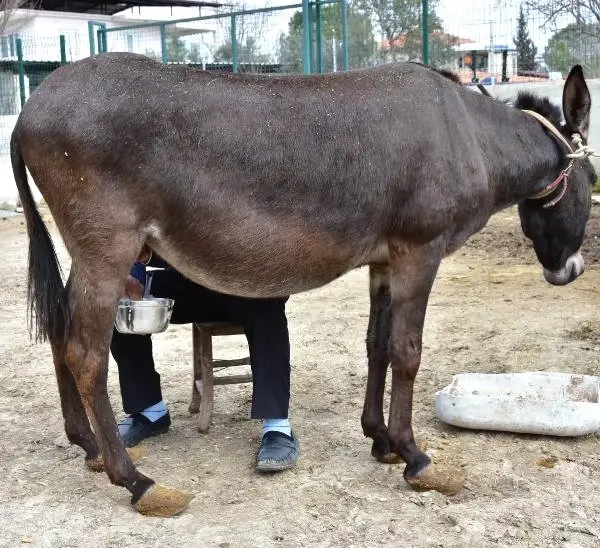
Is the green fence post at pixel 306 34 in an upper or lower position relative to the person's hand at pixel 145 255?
upper

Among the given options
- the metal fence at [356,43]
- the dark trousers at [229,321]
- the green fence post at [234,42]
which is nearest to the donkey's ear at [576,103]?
the dark trousers at [229,321]

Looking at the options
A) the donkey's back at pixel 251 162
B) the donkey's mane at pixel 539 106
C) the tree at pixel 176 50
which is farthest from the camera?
the tree at pixel 176 50

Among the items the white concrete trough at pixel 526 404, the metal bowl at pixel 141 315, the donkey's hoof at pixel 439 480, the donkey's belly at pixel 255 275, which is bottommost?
the donkey's hoof at pixel 439 480

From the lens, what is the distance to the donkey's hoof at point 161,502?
10.6 feet

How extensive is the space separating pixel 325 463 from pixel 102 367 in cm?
118

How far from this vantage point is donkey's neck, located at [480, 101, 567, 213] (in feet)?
11.9

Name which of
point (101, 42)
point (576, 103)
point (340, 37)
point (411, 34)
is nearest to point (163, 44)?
point (101, 42)

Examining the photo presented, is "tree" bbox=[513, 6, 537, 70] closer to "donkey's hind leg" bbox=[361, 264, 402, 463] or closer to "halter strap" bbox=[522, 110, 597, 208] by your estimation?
"halter strap" bbox=[522, 110, 597, 208]

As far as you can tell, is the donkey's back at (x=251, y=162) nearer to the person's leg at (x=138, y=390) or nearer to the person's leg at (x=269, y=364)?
the person's leg at (x=269, y=364)

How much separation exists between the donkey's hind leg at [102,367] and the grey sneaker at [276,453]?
437mm

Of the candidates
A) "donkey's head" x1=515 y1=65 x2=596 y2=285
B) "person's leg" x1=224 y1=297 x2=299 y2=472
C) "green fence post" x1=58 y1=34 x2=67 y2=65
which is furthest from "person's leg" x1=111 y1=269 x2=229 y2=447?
"green fence post" x1=58 y1=34 x2=67 y2=65

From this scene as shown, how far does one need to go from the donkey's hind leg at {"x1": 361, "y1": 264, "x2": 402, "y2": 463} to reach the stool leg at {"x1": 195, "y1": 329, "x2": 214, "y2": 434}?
0.81 m

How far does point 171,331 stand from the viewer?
6.05 metres

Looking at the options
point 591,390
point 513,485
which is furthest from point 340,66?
point 513,485
